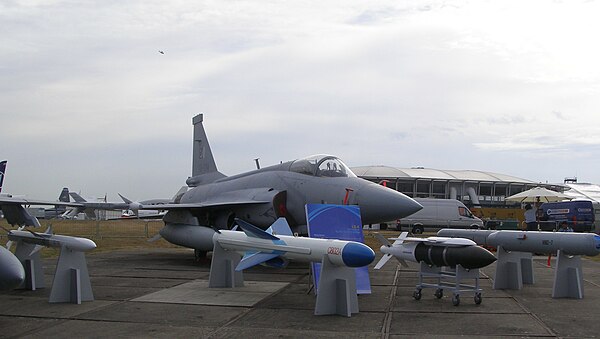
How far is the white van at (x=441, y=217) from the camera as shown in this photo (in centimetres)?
4397

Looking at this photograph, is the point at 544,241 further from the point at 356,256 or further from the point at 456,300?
the point at 356,256

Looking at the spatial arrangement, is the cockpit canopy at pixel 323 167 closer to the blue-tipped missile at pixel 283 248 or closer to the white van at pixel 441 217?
the blue-tipped missile at pixel 283 248

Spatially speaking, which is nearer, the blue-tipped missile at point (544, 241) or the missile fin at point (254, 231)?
the missile fin at point (254, 231)

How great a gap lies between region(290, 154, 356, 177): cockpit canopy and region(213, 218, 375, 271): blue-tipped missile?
429cm

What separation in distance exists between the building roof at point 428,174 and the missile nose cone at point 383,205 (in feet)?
189

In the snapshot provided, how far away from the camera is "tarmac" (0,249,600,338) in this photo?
26.3 feet

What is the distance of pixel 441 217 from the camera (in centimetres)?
4412

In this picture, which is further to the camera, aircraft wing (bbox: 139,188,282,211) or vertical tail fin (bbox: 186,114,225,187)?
vertical tail fin (bbox: 186,114,225,187)

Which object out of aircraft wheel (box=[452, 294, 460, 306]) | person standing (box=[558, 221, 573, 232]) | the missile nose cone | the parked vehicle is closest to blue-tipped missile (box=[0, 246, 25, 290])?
aircraft wheel (box=[452, 294, 460, 306])

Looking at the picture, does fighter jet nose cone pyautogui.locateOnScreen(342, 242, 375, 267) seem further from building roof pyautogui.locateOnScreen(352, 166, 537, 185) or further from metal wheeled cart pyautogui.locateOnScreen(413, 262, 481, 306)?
building roof pyautogui.locateOnScreen(352, 166, 537, 185)

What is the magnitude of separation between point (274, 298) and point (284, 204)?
530cm

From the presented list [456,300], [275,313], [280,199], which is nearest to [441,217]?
[280,199]

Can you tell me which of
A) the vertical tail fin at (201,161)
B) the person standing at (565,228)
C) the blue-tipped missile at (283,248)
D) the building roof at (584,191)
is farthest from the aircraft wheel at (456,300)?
the building roof at (584,191)

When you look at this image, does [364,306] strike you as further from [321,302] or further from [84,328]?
[84,328]
